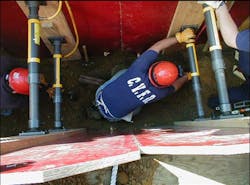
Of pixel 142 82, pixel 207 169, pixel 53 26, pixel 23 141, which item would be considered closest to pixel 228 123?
pixel 207 169

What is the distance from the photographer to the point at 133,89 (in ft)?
6.59

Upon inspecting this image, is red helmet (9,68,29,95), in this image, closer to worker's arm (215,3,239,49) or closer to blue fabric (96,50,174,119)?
blue fabric (96,50,174,119)

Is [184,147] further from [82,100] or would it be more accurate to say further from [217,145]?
[82,100]

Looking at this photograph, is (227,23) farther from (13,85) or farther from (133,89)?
(13,85)

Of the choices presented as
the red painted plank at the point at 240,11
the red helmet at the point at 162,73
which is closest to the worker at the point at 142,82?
the red helmet at the point at 162,73

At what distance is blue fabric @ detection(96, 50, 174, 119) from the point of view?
77.6 inches

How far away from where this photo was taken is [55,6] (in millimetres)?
1728

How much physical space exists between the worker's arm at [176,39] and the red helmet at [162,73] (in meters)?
0.21

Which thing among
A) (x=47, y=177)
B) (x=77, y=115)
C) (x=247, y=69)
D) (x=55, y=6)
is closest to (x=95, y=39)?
(x=55, y=6)

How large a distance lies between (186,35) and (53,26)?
1.02 metres

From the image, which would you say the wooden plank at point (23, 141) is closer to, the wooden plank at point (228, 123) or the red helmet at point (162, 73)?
the red helmet at point (162, 73)

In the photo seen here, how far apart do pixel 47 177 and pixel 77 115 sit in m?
2.07

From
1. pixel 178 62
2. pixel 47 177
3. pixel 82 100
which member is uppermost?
pixel 178 62

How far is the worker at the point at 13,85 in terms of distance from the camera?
2.08 metres
